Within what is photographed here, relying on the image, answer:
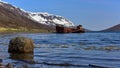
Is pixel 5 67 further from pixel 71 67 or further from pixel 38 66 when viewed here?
pixel 71 67

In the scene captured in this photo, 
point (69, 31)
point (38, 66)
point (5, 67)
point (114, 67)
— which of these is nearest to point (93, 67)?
point (114, 67)

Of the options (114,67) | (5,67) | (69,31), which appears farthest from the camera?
(69,31)

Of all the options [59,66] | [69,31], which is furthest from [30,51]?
[69,31]

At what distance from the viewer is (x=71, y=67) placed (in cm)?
2611

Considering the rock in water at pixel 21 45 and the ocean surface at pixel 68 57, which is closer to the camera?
the ocean surface at pixel 68 57

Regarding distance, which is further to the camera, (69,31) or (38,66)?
(69,31)

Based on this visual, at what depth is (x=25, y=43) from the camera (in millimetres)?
36406

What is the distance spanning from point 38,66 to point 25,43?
412 inches

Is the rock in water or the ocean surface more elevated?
the rock in water

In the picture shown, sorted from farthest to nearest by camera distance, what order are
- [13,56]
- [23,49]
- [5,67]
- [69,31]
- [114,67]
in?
[69,31], [23,49], [13,56], [114,67], [5,67]

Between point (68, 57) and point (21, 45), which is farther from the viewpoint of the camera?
point (21, 45)

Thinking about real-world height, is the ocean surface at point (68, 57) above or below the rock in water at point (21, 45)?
below

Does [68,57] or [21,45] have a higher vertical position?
[21,45]

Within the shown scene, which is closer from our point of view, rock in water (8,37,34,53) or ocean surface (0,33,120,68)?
ocean surface (0,33,120,68)
